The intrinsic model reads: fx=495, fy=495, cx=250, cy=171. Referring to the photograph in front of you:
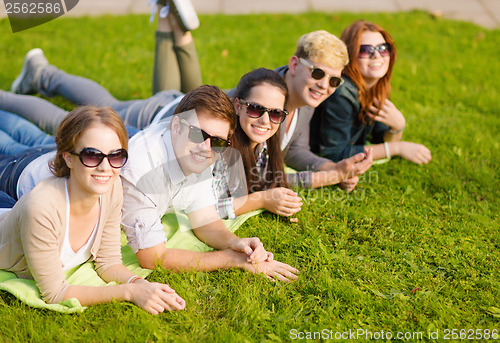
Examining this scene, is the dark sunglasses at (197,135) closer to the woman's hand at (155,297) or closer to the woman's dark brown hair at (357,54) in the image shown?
the woman's hand at (155,297)

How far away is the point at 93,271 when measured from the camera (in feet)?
10.2

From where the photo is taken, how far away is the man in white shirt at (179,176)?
10.0ft

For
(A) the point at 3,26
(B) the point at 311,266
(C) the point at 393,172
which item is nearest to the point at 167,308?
(B) the point at 311,266

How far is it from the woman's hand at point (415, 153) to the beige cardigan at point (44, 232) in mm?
2866

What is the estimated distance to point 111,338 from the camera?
268 centimetres

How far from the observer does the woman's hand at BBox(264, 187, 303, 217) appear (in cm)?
371

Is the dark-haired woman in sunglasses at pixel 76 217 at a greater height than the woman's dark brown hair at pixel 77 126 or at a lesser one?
lesser

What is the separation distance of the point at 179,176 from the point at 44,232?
3.01ft

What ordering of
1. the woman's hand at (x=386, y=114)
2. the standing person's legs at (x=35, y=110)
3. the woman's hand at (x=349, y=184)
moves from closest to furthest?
the woman's hand at (x=349, y=184)
the standing person's legs at (x=35, y=110)
the woman's hand at (x=386, y=114)

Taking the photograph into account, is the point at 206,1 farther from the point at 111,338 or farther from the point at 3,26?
the point at 111,338

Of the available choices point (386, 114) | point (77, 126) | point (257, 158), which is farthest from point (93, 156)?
point (386, 114)

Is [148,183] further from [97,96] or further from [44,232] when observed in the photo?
[97,96]

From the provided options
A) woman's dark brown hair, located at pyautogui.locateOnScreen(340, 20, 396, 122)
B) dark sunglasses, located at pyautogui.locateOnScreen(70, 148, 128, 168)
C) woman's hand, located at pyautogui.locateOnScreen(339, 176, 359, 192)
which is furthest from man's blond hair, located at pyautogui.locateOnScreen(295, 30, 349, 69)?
dark sunglasses, located at pyautogui.locateOnScreen(70, 148, 128, 168)

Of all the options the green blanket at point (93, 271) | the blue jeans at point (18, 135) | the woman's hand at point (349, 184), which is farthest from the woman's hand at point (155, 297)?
the woman's hand at point (349, 184)
